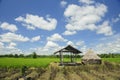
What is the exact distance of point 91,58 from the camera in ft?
86.7

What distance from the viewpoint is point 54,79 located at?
41.6 feet

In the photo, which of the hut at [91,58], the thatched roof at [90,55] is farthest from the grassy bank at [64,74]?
the thatched roof at [90,55]

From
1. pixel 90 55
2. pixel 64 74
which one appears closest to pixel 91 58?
pixel 90 55

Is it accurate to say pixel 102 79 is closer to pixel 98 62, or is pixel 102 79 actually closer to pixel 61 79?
pixel 61 79

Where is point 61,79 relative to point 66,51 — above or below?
below

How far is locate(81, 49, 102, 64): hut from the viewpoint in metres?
26.3

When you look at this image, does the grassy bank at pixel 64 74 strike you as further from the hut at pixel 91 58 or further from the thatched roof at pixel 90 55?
the thatched roof at pixel 90 55

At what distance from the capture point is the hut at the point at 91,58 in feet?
86.2

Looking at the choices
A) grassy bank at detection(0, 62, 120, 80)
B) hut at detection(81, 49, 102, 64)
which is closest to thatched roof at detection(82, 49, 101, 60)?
hut at detection(81, 49, 102, 64)

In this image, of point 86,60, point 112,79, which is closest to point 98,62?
point 86,60

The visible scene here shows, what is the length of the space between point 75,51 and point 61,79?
1147 cm

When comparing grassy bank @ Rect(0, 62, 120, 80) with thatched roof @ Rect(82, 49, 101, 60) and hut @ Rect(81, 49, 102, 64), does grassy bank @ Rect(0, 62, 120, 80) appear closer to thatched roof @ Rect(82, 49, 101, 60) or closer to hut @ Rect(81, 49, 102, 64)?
hut @ Rect(81, 49, 102, 64)

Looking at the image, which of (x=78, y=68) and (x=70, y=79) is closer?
(x=70, y=79)

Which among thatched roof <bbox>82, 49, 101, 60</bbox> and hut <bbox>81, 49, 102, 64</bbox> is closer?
hut <bbox>81, 49, 102, 64</bbox>
